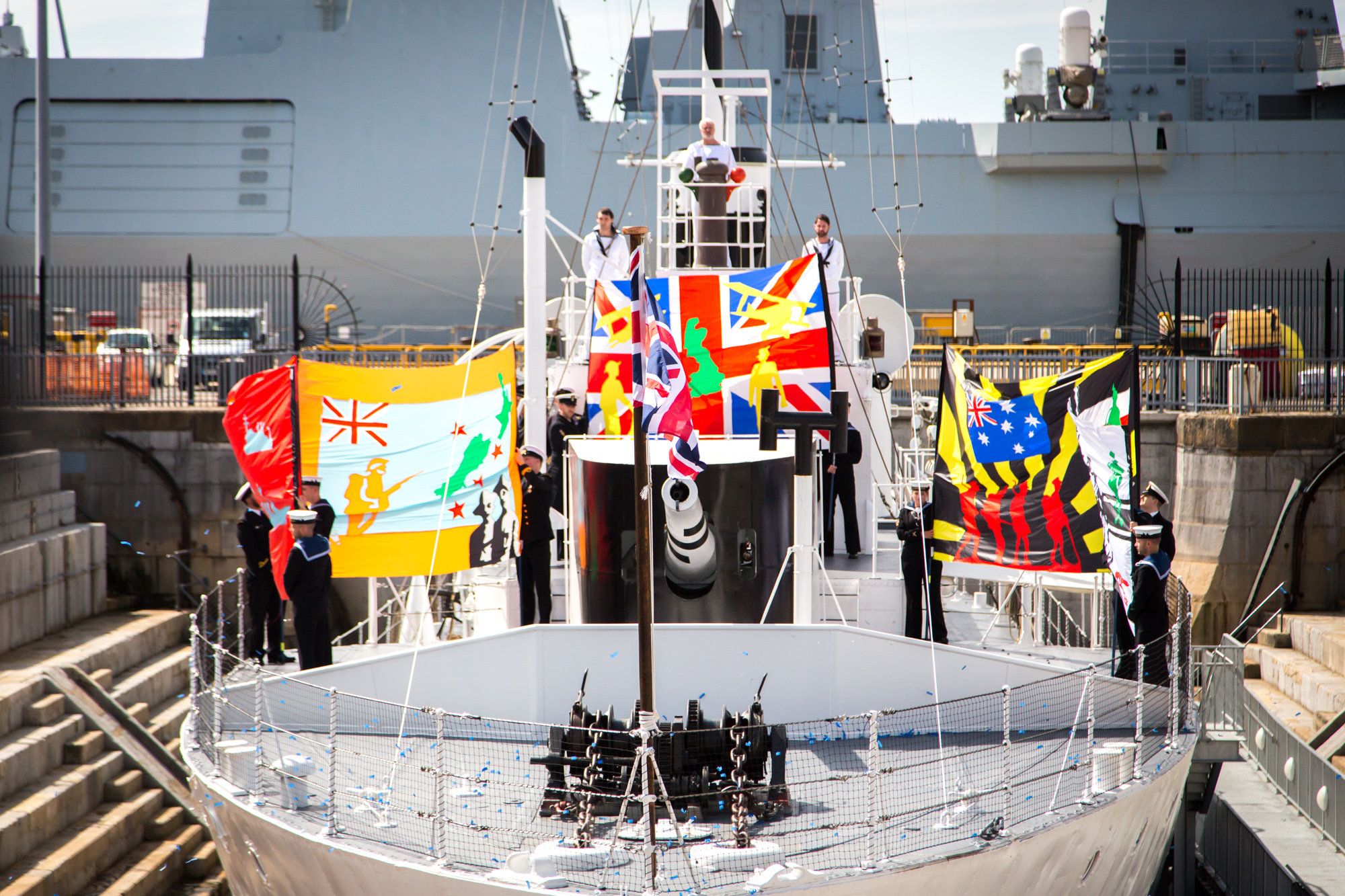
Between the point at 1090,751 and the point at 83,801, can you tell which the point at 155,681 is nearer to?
the point at 83,801

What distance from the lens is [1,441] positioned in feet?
52.0

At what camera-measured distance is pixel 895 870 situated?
5.84m

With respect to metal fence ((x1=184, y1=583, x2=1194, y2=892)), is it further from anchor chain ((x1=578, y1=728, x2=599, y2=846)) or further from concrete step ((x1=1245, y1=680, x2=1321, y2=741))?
concrete step ((x1=1245, y1=680, x2=1321, y2=741))

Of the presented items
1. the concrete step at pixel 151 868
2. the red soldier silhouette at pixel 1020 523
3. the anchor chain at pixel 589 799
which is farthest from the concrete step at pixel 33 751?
the red soldier silhouette at pixel 1020 523

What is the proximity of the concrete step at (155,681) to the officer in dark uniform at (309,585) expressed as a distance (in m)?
4.13

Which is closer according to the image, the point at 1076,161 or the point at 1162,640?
the point at 1162,640

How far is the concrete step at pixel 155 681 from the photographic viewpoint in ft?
41.0

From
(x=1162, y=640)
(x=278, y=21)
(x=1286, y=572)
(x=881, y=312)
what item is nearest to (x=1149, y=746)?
(x=1162, y=640)

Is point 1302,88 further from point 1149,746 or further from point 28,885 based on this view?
point 28,885

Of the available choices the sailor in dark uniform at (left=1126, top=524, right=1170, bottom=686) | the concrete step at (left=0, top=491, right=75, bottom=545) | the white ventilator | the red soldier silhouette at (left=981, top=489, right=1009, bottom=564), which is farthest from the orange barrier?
the sailor in dark uniform at (left=1126, top=524, right=1170, bottom=686)

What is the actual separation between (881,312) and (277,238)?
785 inches

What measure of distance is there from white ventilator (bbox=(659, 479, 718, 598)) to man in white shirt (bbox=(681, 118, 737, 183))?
351 centimetres

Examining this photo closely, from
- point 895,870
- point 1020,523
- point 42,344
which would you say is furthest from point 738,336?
point 42,344

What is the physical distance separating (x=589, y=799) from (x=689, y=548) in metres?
2.61
